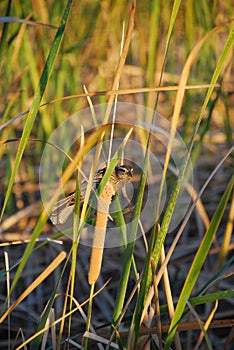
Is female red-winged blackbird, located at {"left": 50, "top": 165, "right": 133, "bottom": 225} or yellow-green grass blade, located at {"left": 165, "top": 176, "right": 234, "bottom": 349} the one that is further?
female red-winged blackbird, located at {"left": 50, "top": 165, "right": 133, "bottom": 225}

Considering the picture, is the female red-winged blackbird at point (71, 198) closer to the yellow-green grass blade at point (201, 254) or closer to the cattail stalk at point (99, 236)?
the cattail stalk at point (99, 236)

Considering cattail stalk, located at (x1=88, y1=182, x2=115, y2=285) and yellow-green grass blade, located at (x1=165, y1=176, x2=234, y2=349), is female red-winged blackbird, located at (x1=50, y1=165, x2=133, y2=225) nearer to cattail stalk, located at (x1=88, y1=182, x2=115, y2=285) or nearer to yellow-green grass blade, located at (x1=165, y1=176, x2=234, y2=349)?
cattail stalk, located at (x1=88, y1=182, x2=115, y2=285)

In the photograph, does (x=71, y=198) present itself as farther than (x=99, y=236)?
Yes

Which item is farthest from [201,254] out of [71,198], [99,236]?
[71,198]

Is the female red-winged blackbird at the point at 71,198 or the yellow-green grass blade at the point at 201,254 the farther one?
the female red-winged blackbird at the point at 71,198

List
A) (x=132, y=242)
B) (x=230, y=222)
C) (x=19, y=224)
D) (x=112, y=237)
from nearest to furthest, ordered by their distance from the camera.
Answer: (x=132, y=242)
(x=230, y=222)
(x=112, y=237)
(x=19, y=224)

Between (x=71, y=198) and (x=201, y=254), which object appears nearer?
(x=201, y=254)

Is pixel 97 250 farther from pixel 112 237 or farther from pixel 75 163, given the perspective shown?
pixel 112 237

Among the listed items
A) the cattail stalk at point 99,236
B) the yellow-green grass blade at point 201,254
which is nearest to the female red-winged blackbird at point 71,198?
the cattail stalk at point 99,236

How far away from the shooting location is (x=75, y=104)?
2109 millimetres

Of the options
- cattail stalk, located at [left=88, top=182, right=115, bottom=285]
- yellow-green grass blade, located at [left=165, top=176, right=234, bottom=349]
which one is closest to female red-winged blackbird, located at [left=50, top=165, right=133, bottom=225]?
cattail stalk, located at [left=88, top=182, right=115, bottom=285]

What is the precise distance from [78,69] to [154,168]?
48cm

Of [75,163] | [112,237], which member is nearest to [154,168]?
[112,237]

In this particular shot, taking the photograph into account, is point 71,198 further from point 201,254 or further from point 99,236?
point 201,254
